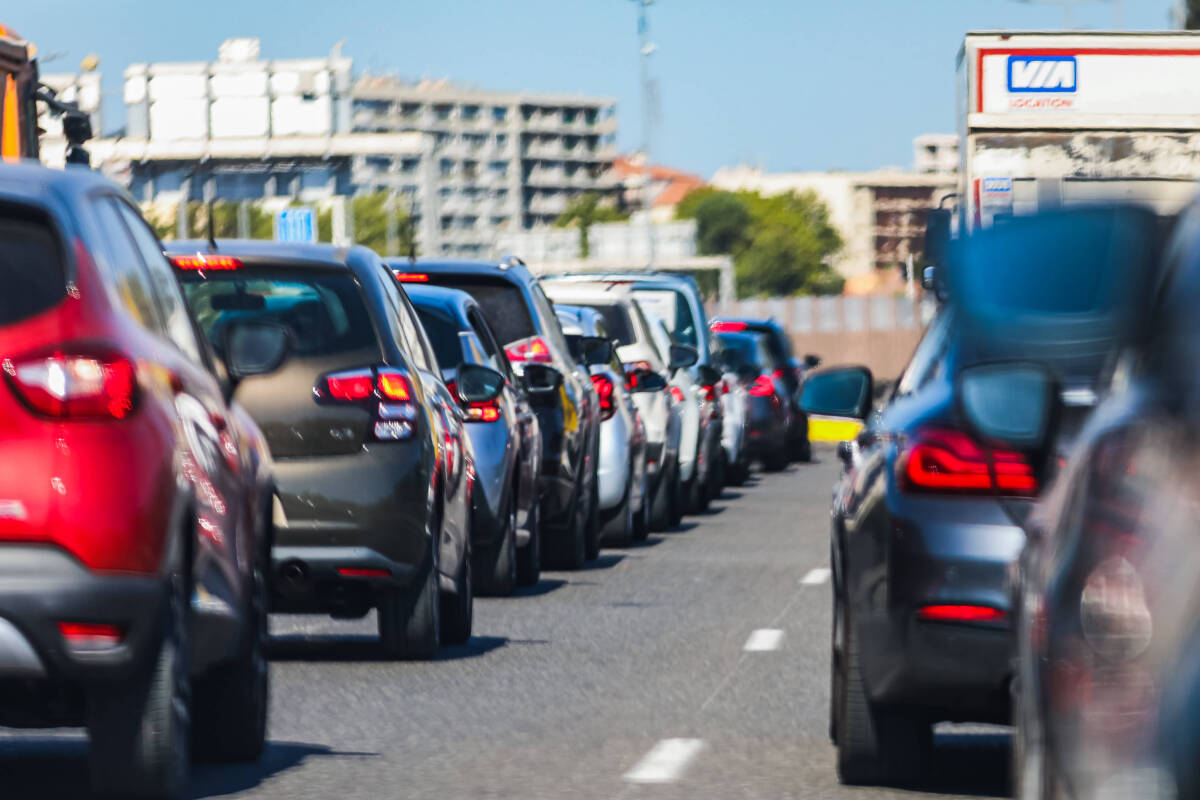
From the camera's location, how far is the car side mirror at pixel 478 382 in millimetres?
12523

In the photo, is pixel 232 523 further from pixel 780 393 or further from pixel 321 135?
pixel 321 135

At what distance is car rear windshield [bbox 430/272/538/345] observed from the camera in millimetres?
15773

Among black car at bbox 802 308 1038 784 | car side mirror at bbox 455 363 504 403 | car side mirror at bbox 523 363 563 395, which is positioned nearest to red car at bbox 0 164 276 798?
black car at bbox 802 308 1038 784

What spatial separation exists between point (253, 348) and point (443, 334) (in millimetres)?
5897

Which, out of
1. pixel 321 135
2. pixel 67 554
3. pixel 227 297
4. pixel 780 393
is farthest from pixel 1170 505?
pixel 321 135

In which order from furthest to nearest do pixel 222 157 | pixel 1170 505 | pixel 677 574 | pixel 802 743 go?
pixel 222 157
pixel 677 574
pixel 802 743
pixel 1170 505

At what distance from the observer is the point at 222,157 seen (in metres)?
54.8

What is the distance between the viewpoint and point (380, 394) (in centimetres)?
1059

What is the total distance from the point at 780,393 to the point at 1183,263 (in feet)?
92.2

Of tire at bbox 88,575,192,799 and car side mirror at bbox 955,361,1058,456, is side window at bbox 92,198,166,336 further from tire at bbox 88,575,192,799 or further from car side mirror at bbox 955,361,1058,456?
car side mirror at bbox 955,361,1058,456

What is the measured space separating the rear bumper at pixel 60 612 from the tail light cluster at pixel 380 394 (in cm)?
428

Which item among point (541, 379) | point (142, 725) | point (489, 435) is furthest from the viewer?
point (541, 379)

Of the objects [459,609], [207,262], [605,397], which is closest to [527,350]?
[605,397]

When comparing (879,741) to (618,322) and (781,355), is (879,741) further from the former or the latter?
(781,355)
